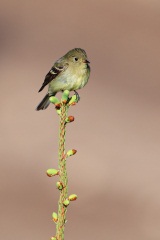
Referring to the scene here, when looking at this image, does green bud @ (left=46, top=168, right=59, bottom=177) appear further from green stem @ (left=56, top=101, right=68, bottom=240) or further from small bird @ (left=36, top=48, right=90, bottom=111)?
small bird @ (left=36, top=48, right=90, bottom=111)

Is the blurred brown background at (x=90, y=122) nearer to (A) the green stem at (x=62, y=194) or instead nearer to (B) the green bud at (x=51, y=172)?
(A) the green stem at (x=62, y=194)

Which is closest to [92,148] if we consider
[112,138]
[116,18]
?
[112,138]

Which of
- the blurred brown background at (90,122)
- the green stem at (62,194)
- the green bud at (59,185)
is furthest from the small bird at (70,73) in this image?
the blurred brown background at (90,122)

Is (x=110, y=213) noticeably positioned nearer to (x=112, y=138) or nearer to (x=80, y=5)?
(x=112, y=138)

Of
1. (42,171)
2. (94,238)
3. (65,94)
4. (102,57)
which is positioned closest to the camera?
(65,94)

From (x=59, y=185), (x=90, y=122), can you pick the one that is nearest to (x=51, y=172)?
(x=59, y=185)

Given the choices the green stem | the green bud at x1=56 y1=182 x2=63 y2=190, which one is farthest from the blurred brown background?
the green bud at x1=56 y1=182 x2=63 y2=190

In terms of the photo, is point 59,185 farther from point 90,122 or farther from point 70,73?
point 90,122
